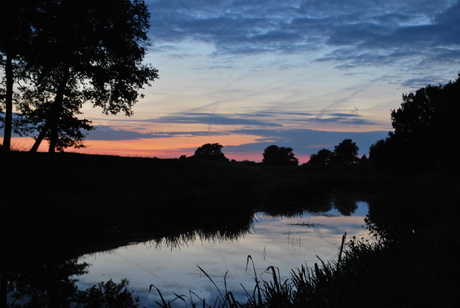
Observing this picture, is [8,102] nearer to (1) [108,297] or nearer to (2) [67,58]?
(2) [67,58]

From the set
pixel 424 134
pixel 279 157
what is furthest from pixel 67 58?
pixel 279 157

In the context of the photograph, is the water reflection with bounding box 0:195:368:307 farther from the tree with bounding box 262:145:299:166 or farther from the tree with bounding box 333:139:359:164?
the tree with bounding box 262:145:299:166

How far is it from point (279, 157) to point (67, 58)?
73.7 meters

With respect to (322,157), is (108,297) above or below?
below

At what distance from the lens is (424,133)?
46719 millimetres

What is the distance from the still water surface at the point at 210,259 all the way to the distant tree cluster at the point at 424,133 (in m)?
27.1

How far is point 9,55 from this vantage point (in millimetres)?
18156

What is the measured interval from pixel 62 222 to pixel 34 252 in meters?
1.54

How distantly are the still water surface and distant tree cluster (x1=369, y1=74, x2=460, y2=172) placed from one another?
27149mm

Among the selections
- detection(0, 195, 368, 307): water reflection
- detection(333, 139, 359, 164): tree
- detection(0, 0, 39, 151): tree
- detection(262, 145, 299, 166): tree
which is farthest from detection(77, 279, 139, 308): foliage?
detection(262, 145, 299, 166): tree

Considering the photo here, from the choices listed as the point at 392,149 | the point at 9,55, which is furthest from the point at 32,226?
the point at 392,149

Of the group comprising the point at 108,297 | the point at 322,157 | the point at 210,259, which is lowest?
the point at 210,259

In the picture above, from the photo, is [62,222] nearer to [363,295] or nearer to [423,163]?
[363,295]

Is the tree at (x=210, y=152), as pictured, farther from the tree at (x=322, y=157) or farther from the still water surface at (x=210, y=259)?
the still water surface at (x=210, y=259)
